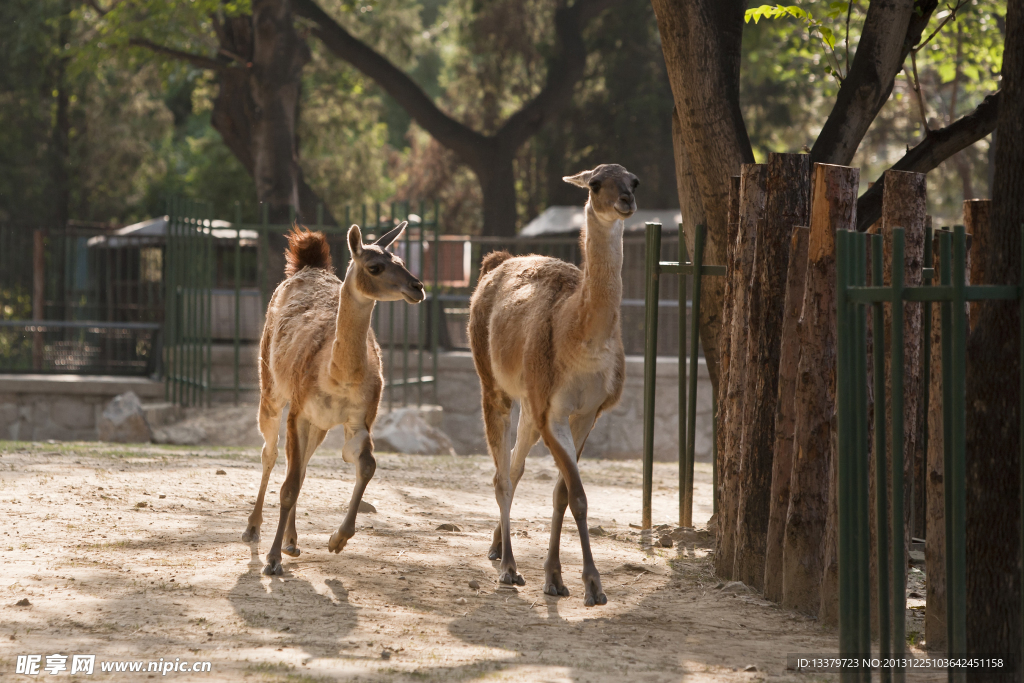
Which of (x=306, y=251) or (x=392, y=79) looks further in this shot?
(x=392, y=79)

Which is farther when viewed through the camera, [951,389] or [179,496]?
[179,496]

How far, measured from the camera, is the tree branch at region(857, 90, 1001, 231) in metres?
6.55

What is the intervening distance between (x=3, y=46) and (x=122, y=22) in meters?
8.02

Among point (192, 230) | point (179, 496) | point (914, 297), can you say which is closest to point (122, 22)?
point (192, 230)

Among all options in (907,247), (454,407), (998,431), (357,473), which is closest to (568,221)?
(454,407)

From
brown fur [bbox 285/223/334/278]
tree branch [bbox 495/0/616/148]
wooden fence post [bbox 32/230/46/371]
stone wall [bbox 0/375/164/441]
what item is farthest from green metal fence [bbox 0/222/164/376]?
tree branch [bbox 495/0/616/148]

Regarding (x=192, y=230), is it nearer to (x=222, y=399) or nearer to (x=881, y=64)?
(x=222, y=399)

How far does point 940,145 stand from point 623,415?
7.69 meters

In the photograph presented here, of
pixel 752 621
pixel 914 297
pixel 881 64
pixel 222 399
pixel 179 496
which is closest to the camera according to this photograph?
pixel 914 297

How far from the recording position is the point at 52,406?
1425 cm

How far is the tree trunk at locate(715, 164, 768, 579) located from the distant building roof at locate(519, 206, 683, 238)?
51.9 feet

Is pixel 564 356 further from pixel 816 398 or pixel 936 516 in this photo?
pixel 936 516

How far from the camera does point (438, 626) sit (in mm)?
4844

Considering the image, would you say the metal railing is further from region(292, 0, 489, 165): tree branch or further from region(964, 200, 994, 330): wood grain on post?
region(964, 200, 994, 330): wood grain on post
